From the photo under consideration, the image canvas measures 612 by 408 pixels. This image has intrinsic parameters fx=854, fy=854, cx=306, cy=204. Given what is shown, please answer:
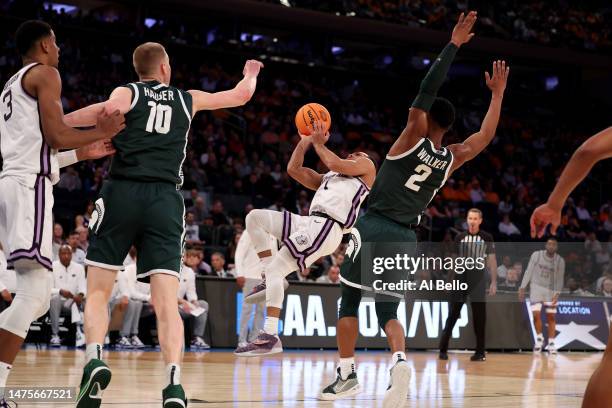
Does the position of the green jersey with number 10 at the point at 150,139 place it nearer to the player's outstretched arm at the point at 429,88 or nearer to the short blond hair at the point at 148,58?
the short blond hair at the point at 148,58

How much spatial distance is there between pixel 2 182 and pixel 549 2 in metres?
30.2

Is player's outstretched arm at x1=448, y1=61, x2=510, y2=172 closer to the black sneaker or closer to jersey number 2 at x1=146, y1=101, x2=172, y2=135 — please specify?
jersey number 2 at x1=146, y1=101, x2=172, y2=135

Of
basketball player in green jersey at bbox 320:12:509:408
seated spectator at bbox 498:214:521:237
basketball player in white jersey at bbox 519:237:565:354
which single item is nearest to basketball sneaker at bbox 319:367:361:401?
basketball player in green jersey at bbox 320:12:509:408

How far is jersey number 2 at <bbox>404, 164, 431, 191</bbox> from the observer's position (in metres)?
6.28

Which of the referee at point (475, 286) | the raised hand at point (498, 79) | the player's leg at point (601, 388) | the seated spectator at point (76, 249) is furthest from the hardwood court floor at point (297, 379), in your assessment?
the player's leg at point (601, 388)

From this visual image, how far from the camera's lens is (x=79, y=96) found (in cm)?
2109

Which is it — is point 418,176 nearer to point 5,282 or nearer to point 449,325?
point 449,325

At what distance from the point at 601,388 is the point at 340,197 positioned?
5.00 metres

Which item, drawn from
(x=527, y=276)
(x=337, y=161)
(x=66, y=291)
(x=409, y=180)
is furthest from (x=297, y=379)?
(x=527, y=276)

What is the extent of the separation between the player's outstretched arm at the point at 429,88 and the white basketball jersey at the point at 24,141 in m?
2.48

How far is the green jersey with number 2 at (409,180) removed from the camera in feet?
20.5

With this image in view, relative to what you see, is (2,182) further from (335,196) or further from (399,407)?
(335,196)

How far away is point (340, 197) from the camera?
8.19 meters

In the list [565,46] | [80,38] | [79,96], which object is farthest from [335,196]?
[565,46]
